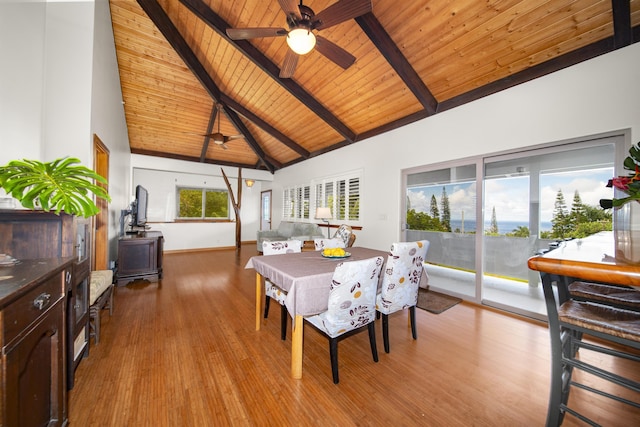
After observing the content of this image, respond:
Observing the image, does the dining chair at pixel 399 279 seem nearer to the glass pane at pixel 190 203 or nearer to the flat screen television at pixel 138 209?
the flat screen television at pixel 138 209

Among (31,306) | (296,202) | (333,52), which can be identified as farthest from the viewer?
(296,202)

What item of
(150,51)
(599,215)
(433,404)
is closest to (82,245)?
(433,404)

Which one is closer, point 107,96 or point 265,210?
point 107,96

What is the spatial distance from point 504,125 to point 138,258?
18.8 feet

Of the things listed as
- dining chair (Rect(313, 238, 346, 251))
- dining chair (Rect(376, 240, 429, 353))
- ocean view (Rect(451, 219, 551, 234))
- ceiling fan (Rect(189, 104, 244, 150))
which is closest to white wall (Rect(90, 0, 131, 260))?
ceiling fan (Rect(189, 104, 244, 150))

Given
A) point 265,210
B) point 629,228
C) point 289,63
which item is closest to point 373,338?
point 629,228

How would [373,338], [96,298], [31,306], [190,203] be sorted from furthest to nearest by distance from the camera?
[190,203] < [96,298] < [373,338] < [31,306]

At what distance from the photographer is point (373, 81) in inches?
143

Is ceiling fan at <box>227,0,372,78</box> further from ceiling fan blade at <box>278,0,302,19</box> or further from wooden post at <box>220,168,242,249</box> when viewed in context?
wooden post at <box>220,168,242,249</box>

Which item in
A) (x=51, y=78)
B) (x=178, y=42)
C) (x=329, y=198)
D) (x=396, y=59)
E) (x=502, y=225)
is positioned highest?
(x=178, y=42)

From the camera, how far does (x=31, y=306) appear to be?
3.12 ft

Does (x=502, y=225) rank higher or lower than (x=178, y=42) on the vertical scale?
lower

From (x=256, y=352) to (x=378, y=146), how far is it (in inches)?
154

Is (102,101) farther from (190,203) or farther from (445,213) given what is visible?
(445,213)
